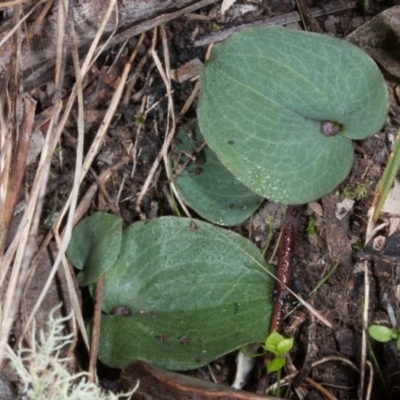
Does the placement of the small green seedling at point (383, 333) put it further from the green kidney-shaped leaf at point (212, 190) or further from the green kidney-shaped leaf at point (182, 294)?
the green kidney-shaped leaf at point (212, 190)

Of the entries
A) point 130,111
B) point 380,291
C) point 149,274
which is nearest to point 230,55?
point 130,111

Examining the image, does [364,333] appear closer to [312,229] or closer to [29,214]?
[312,229]

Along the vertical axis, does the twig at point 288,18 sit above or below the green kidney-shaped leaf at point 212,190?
above

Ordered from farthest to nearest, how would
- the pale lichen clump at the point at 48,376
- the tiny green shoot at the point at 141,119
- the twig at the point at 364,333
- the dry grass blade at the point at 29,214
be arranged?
the tiny green shoot at the point at 141,119 → the twig at the point at 364,333 → the dry grass blade at the point at 29,214 → the pale lichen clump at the point at 48,376

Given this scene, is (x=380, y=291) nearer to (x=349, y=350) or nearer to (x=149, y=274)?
(x=349, y=350)

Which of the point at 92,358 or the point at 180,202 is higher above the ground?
the point at 180,202

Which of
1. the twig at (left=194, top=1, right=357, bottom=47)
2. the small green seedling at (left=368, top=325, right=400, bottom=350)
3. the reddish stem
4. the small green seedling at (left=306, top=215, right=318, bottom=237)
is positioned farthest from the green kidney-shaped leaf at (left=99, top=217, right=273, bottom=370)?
the twig at (left=194, top=1, right=357, bottom=47)

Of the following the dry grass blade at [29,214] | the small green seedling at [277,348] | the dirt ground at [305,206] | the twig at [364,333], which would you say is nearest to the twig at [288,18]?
the dirt ground at [305,206]
